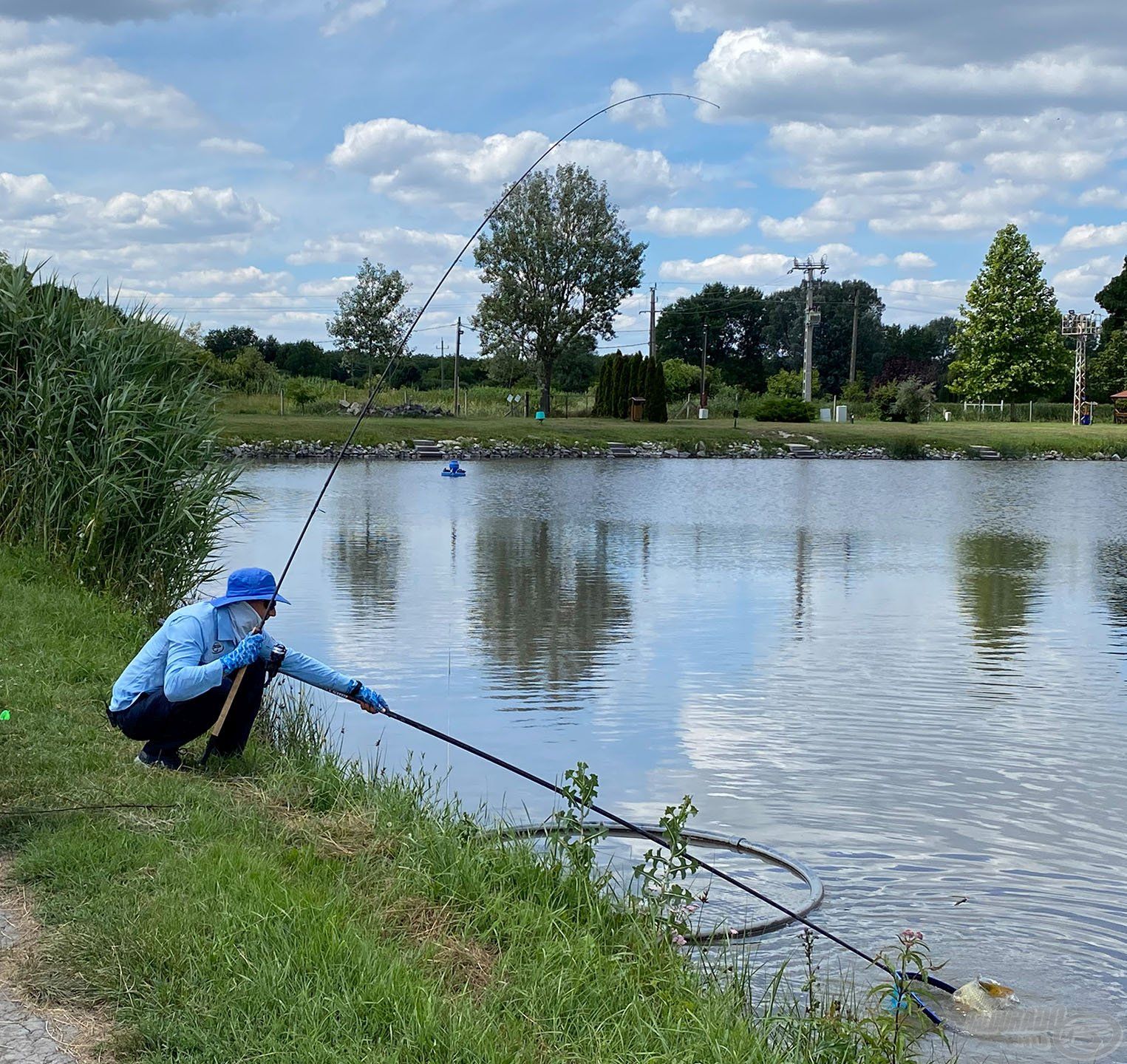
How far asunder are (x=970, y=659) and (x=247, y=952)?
970 centimetres

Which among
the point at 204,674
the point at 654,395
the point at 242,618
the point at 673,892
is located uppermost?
the point at 654,395

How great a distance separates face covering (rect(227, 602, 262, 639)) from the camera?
6.59 meters

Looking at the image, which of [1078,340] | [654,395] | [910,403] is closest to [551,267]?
[654,395]

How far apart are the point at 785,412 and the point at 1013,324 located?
15.3m

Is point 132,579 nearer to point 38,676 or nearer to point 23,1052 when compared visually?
point 38,676

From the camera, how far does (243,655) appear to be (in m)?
6.20

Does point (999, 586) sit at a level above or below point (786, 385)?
below

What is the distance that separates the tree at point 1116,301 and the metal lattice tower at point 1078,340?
23.4 feet

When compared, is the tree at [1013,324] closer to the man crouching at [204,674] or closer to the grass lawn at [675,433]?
the grass lawn at [675,433]

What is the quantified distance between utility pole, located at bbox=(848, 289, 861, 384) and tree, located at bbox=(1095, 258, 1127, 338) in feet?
52.5

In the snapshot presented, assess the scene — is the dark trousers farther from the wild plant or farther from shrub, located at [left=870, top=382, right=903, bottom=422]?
shrub, located at [left=870, top=382, right=903, bottom=422]

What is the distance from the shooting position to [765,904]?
20.3ft

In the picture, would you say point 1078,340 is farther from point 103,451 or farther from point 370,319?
point 103,451

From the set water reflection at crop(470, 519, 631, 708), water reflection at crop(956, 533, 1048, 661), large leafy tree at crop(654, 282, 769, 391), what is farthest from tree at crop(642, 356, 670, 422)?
water reflection at crop(470, 519, 631, 708)
